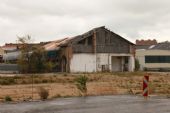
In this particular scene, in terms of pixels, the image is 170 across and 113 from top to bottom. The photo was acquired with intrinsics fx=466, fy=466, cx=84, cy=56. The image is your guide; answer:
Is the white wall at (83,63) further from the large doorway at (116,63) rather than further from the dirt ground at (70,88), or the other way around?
the dirt ground at (70,88)

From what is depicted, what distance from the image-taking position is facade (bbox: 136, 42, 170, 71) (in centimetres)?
9700

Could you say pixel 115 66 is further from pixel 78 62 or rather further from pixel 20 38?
pixel 20 38

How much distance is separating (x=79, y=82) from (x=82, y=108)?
10.3m

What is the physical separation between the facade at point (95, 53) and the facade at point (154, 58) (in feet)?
38.3

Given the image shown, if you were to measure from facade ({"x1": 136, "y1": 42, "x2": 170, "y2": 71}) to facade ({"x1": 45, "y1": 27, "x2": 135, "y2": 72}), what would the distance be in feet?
38.3

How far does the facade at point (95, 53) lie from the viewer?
259 feet

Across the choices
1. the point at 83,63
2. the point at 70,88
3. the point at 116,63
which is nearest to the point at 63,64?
the point at 83,63

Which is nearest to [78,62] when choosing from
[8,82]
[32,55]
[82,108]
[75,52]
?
[75,52]

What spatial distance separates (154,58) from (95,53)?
21.4m

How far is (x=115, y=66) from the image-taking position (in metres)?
86.4

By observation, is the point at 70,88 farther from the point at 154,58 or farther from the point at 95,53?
the point at 154,58

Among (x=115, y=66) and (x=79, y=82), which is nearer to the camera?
(x=79, y=82)

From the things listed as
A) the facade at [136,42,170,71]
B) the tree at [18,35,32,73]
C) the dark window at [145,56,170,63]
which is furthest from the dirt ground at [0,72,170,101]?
the dark window at [145,56,170,63]

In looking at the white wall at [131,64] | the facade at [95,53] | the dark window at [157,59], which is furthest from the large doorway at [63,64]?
the dark window at [157,59]
